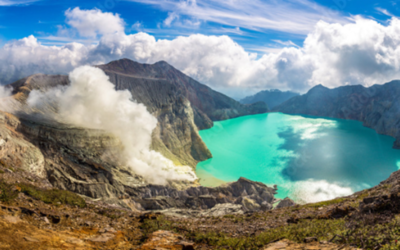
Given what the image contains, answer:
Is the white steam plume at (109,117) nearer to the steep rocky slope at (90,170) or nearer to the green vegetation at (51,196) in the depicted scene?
the steep rocky slope at (90,170)

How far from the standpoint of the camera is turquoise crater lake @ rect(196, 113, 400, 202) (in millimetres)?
56094

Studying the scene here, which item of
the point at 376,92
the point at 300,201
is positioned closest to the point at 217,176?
the point at 300,201

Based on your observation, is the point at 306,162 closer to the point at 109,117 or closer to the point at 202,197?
the point at 202,197

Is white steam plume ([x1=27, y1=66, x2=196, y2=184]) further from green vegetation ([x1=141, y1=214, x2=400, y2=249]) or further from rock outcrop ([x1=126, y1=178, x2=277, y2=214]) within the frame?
green vegetation ([x1=141, y1=214, x2=400, y2=249])

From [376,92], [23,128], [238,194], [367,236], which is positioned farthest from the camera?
[376,92]

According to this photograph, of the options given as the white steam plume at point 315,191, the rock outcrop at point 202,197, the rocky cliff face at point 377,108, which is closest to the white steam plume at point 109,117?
the rock outcrop at point 202,197

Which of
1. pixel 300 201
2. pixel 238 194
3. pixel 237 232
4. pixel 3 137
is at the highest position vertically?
pixel 3 137

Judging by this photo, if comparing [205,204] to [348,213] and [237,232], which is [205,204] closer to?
[237,232]

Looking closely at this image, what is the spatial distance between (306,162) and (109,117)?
64.2 m

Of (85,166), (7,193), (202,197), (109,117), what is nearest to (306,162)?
(202,197)

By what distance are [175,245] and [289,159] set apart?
3014 inches

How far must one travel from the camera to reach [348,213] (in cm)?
1435

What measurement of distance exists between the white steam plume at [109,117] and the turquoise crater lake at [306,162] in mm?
15371

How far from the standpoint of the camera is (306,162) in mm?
74688
